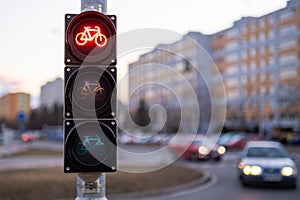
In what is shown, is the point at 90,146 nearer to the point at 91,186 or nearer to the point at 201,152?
the point at 91,186

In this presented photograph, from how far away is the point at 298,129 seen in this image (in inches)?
2539

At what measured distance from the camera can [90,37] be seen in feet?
11.0

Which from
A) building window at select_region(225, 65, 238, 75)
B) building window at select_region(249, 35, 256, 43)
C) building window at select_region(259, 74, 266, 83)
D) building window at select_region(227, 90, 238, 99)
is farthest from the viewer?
building window at select_region(227, 90, 238, 99)

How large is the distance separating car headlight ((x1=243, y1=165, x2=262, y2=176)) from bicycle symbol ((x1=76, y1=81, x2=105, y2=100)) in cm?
1030

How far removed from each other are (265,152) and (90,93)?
11.6 meters

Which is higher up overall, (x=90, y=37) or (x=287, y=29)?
(x=287, y=29)

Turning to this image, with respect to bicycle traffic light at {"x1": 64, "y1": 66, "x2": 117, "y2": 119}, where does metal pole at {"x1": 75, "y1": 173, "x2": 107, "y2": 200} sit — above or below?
below

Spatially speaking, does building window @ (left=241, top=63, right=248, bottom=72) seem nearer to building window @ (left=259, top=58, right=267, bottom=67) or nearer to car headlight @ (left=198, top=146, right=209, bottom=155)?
building window @ (left=259, top=58, right=267, bottom=67)

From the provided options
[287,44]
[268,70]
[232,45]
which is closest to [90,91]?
[287,44]

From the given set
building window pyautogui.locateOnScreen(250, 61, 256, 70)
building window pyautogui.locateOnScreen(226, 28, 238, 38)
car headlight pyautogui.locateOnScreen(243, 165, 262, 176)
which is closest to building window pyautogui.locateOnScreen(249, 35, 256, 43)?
building window pyautogui.locateOnScreen(226, 28, 238, 38)

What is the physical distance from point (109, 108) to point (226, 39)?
76.7m

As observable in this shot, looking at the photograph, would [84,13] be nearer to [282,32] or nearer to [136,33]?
[136,33]

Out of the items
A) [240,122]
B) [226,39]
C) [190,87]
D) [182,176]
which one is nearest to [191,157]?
[182,176]

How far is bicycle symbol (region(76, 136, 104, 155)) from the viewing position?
3.23 meters
